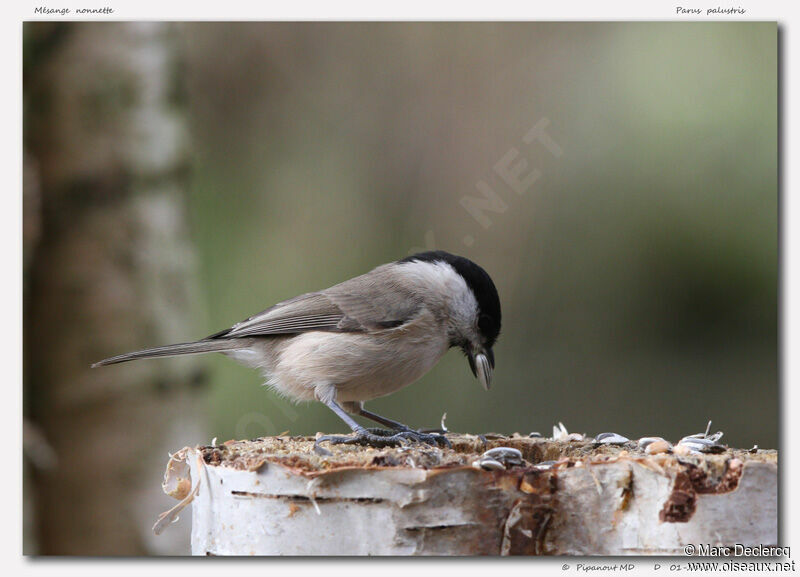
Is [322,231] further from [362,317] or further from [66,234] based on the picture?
[66,234]

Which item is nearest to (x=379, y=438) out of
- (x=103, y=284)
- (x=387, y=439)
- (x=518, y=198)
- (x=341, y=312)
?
(x=387, y=439)

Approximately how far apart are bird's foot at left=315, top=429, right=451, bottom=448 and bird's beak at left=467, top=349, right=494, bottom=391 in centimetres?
33

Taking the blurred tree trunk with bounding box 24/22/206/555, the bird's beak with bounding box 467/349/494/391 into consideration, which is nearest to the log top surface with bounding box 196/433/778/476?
the bird's beak with bounding box 467/349/494/391

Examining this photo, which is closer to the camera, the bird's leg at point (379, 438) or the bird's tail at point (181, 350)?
the bird's leg at point (379, 438)

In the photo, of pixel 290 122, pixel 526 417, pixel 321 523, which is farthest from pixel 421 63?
pixel 321 523

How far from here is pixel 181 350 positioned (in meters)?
2.23

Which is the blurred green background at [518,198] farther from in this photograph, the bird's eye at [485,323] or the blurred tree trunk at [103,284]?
the bird's eye at [485,323]

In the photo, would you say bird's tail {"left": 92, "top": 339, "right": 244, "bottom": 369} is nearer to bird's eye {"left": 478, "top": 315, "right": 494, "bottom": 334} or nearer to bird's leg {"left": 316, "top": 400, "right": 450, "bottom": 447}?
bird's leg {"left": 316, "top": 400, "right": 450, "bottom": 447}

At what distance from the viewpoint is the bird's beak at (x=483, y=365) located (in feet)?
7.69

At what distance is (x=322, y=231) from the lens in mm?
2879

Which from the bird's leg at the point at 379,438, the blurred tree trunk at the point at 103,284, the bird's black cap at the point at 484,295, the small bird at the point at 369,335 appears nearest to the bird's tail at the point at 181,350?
the small bird at the point at 369,335

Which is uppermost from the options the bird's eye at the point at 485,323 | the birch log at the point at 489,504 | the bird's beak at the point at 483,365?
the bird's eye at the point at 485,323

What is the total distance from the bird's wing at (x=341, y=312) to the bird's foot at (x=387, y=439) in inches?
12.9
